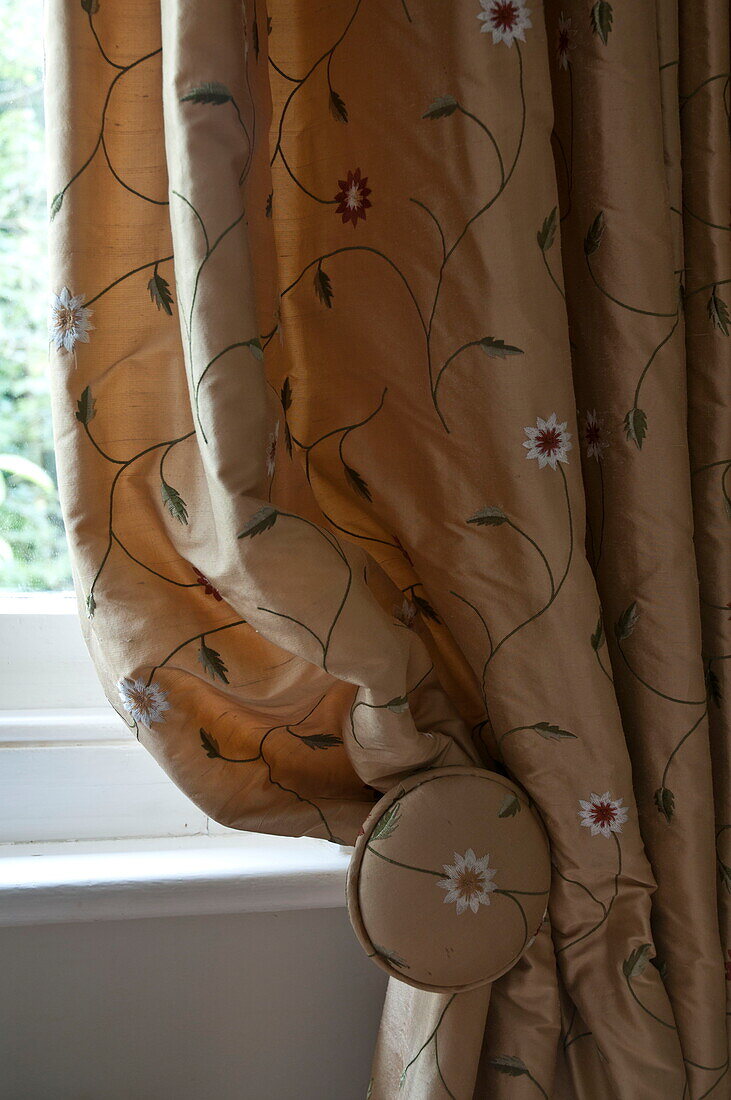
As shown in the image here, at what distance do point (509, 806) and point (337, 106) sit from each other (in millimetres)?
516

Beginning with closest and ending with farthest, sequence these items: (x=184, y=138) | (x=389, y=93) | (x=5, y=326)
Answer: (x=184, y=138) < (x=389, y=93) < (x=5, y=326)

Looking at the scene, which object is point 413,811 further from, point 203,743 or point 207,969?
point 207,969

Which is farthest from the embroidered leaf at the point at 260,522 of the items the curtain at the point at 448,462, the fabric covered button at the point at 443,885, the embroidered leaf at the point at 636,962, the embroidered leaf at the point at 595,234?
the embroidered leaf at the point at 636,962

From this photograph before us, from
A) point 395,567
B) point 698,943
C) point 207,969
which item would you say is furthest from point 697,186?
point 207,969

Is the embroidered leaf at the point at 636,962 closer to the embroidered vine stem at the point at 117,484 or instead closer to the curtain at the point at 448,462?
the curtain at the point at 448,462

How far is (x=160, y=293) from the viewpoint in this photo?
21.7 inches

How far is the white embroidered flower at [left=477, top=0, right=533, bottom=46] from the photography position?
0.55m

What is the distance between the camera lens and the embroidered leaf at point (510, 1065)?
1.97ft

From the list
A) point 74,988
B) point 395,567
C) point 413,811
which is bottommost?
point 74,988

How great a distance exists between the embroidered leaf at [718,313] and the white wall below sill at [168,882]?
538 millimetres

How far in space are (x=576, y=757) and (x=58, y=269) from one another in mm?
485

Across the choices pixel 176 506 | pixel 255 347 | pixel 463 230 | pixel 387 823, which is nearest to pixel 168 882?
pixel 387 823

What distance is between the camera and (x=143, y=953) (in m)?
0.70

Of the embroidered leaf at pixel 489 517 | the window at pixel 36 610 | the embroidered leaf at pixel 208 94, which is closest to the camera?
the embroidered leaf at pixel 208 94
